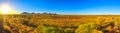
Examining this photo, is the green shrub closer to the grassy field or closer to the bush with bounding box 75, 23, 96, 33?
the grassy field

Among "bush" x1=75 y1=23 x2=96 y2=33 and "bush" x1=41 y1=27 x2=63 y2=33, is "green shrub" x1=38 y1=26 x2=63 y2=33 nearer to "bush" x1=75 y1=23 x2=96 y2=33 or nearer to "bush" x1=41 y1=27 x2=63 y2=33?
"bush" x1=41 y1=27 x2=63 y2=33

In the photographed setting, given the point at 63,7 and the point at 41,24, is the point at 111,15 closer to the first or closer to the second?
the point at 63,7

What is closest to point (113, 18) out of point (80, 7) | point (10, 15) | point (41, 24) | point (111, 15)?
point (111, 15)

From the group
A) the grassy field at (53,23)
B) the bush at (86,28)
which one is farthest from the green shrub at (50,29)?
the bush at (86,28)

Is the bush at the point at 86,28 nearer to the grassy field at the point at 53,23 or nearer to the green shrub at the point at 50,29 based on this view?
the grassy field at the point at 53,23

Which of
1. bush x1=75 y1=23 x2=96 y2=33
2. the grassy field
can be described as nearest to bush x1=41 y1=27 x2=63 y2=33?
the grassy field

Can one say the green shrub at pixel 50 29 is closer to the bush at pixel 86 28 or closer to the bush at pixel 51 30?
the bush at pixel 51 30

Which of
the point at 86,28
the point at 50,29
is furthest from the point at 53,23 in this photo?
the point at 86,28

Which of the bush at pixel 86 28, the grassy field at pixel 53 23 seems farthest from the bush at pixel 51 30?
the bush at pixel 86 28

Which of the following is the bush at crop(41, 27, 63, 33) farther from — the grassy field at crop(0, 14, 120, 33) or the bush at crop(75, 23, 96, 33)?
the bush at crop(75, 23, 96, 33)

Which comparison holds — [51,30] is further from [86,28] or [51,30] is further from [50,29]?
[86,28]
